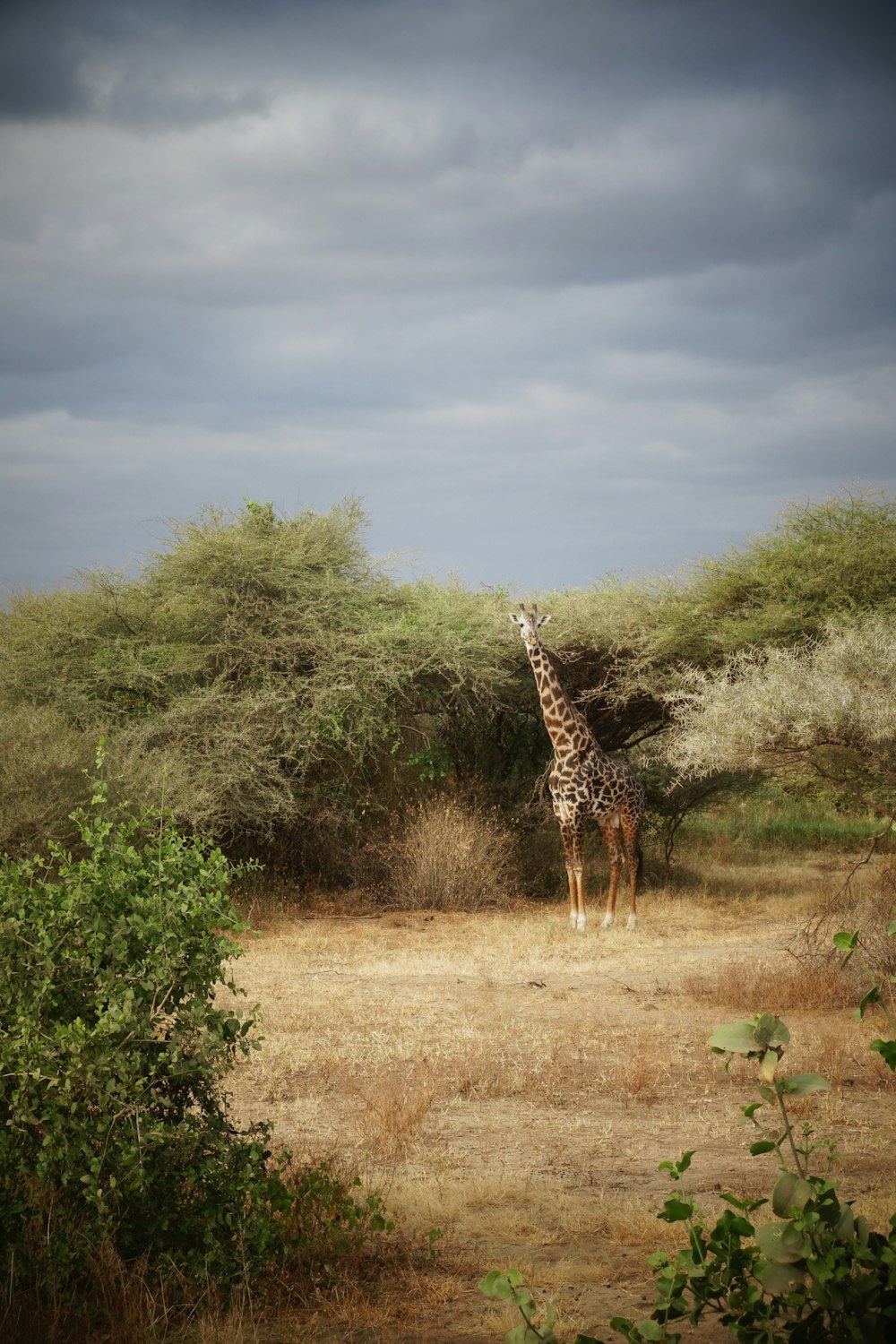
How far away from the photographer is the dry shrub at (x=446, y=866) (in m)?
13.9

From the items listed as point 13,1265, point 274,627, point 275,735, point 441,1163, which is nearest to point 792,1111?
point 441,1163

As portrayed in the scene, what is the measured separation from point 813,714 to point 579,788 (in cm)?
348

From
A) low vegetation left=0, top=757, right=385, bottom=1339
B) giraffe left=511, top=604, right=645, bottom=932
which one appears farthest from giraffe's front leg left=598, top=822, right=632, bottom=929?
low vegetation left=0, top=757, right=385, bottom=1339

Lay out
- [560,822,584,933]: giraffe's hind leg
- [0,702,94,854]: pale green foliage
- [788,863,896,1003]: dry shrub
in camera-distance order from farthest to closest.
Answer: [560,822,584,933]: giraffe's hind leg, [0,702,94,854]: pale green foliage, [788,863,896,1003]: dry shrub

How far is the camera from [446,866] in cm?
1391

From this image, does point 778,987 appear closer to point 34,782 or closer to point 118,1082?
point 118,1082

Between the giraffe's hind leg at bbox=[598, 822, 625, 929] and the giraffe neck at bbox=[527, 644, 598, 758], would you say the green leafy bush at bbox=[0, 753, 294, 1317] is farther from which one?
the giraffe neck at bbox=[527, 644, 598, 758]

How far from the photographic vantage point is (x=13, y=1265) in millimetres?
3613

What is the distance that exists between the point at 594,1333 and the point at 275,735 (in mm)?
10071

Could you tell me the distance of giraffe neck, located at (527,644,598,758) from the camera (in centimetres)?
1263

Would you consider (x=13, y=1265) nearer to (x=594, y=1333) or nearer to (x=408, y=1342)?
(x=408, y=1342)

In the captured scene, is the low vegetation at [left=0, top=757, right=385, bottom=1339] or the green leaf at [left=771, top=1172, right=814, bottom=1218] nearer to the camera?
the green leaf at [left=771, top=1172, right=814, bottom=1218]

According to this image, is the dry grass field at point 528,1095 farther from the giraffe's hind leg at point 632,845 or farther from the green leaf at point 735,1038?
the green leaf at point 735,1038

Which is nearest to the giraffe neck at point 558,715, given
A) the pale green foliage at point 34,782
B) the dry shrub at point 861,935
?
the dry shrub at point 861,935
